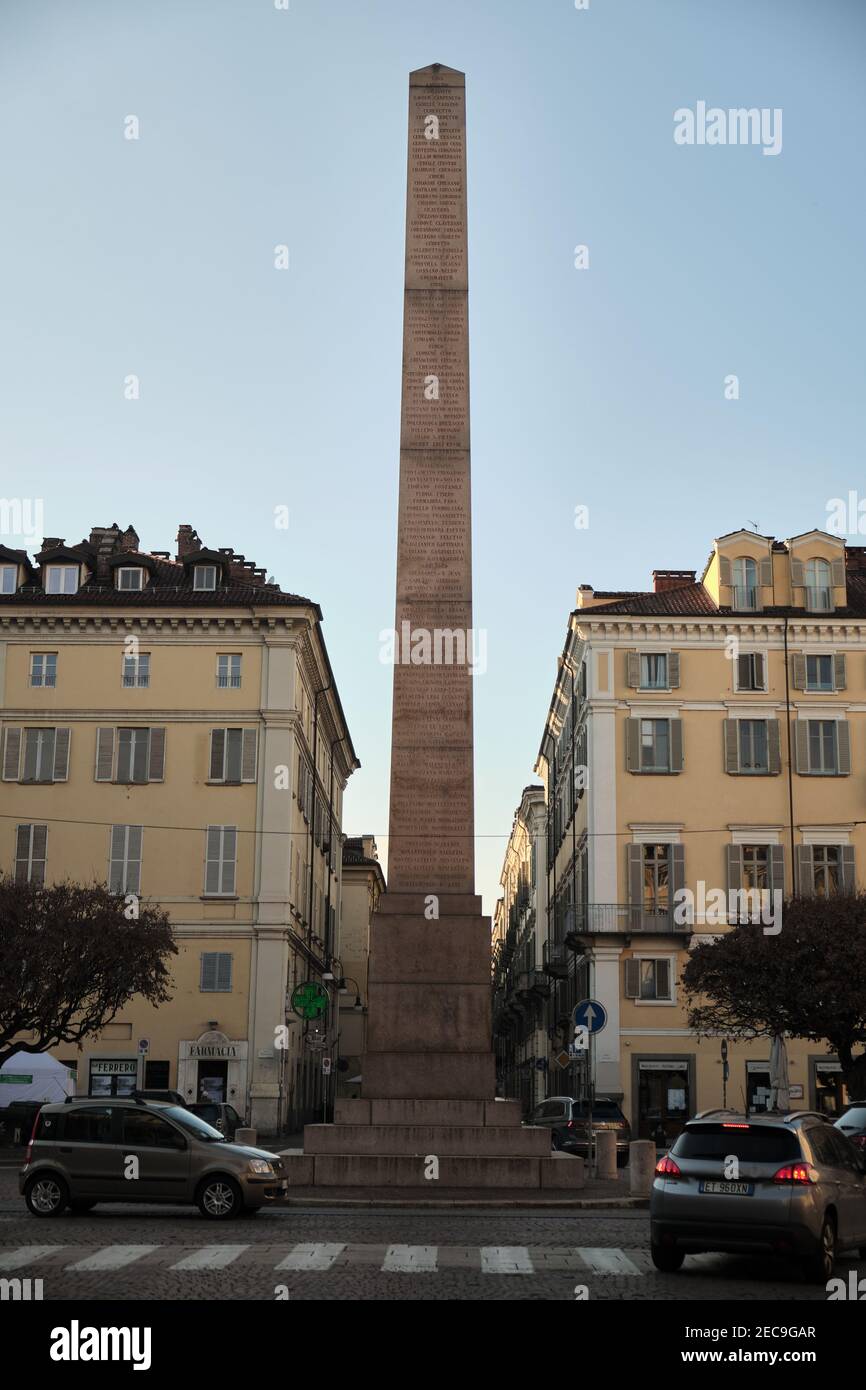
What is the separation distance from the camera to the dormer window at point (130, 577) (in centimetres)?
5197

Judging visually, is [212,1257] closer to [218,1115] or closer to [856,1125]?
[856,1125]

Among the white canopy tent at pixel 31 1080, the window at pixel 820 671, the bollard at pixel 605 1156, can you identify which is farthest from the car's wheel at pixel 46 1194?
the window at pixel 820 671

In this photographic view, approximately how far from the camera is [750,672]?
164 ft

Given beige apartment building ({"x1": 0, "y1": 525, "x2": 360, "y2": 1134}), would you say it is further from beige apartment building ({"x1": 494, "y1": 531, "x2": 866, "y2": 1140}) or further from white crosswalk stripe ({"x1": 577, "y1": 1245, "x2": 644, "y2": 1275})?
white crosswalk stripe ({"x1": 577, "y1": 1245, "x2": 644, "y2": 1275})

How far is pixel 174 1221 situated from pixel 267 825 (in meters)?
29.8

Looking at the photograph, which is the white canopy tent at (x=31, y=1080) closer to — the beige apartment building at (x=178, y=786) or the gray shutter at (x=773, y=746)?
the beige apartment building at (x=178, y=786)

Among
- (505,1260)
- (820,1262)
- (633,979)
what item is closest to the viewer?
(820,1262)

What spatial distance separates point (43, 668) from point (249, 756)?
684cm

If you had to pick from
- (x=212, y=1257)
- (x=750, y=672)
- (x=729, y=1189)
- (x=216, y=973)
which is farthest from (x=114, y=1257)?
(x=750, y=672)

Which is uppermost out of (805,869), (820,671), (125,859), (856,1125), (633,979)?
(820,671)

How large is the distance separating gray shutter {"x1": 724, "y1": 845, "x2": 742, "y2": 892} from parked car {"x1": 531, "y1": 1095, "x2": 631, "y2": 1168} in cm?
1220

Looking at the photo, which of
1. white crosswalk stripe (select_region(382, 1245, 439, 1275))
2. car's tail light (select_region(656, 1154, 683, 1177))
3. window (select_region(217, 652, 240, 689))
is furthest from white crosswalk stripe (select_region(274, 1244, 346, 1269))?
window (select_region(217, 652, 240, 689))

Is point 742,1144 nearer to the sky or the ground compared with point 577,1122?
nearer to the sky

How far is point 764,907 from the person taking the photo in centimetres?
4681
